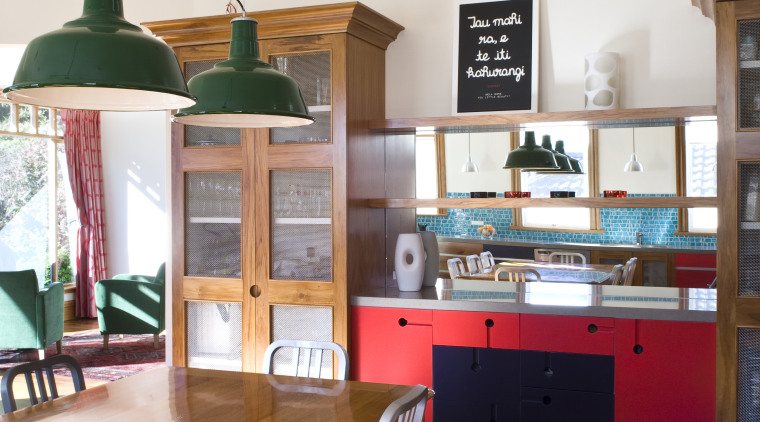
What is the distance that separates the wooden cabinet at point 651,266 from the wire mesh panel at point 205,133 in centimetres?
203

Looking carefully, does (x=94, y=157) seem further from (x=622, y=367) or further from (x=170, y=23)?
(x=622, y=367)

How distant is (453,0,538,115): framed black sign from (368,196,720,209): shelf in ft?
1.62

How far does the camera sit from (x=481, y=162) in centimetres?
Answer: 411

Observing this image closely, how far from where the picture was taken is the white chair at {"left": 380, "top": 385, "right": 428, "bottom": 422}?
6.17ft

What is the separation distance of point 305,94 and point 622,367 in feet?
6.65

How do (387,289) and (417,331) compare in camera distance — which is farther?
(387,289)

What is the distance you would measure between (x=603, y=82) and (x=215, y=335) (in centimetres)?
243

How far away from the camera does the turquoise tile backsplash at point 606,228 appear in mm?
3795

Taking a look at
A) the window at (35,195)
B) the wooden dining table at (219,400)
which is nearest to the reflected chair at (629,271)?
the wooden dining table at (219,400)

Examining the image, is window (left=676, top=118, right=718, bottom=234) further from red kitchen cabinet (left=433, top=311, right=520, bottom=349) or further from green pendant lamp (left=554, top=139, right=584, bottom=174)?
red kitchen cabinet (left=433, top=311, right=520, bottom=349)

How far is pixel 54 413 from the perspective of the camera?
2.25 metres

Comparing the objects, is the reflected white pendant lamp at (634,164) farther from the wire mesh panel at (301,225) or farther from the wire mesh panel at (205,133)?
the wire mesh panel at (205,133)

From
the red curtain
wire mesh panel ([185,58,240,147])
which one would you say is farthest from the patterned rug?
wire mesh panel ([185,58,240,147])

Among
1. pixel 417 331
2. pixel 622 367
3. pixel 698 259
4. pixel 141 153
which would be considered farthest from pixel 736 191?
pixel 141 153
